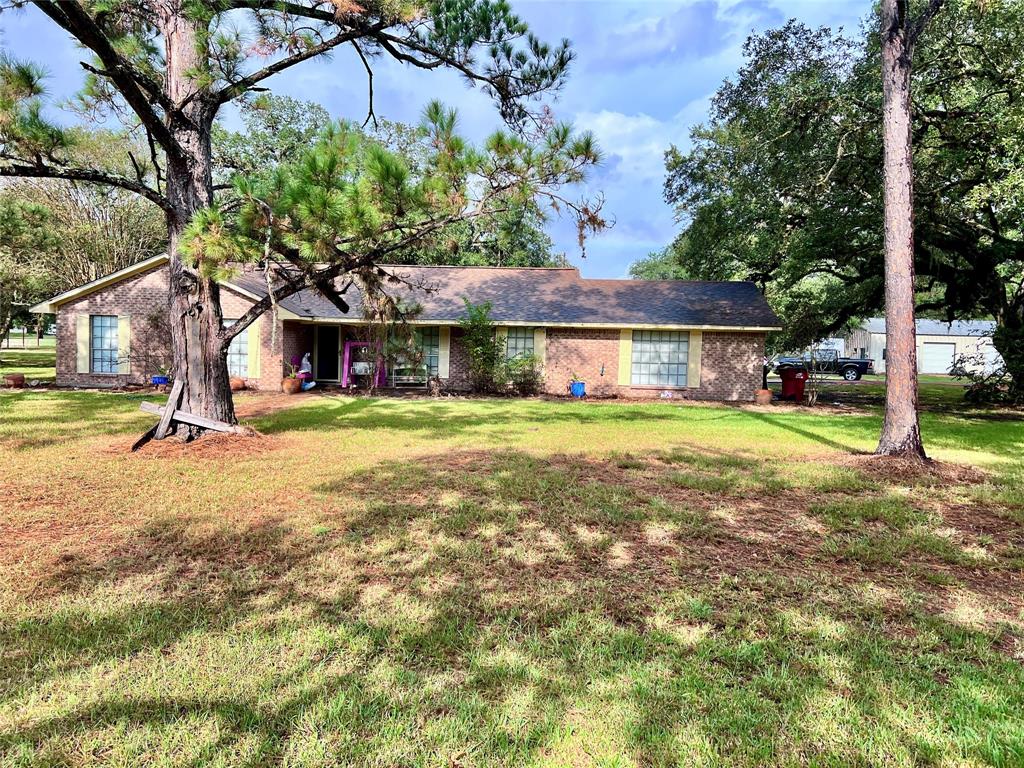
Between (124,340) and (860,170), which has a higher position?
(860,170)

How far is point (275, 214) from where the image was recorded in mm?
5895

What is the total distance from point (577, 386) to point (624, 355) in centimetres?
178

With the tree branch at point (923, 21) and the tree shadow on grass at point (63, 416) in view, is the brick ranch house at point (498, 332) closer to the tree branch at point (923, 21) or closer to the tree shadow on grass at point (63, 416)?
the tree shadow on grass at point (63, 416)

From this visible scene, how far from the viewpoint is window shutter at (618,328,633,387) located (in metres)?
16.2

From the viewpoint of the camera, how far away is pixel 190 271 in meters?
7.20

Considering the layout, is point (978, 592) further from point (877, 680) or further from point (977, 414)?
point (977, 414)

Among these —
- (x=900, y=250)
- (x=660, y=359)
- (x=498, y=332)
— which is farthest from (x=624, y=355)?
(x=900, y=250)

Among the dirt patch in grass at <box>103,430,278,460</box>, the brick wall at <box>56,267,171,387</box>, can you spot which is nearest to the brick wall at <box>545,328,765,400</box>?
the dirt patch in grass at <box>103,430,278,460</box>

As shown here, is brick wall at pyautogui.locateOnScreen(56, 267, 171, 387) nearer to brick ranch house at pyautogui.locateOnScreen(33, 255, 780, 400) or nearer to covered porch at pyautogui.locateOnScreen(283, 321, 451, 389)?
brick ranch house at pyautogui.locateOnScreen(33, 255, 780, 400)

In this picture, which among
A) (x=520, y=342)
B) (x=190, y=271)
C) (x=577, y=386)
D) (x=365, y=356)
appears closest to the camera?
(x=190, y=271)

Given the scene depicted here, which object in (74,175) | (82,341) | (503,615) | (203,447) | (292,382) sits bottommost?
(503,615)

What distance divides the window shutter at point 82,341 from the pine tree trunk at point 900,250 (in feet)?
62.2

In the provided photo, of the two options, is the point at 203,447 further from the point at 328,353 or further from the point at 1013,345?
the point at 1013,345

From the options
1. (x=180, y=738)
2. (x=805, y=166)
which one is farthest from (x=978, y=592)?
(x=805, y=166)
